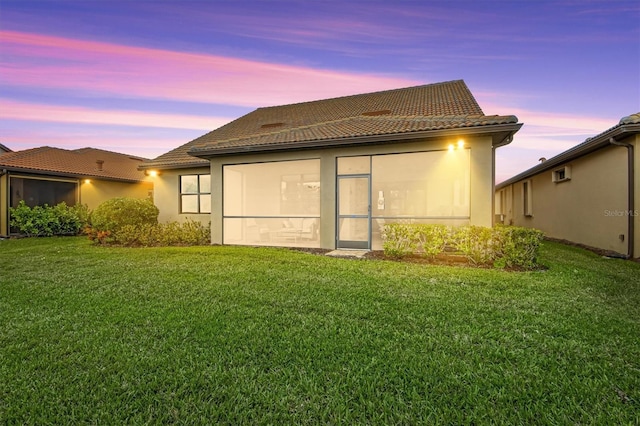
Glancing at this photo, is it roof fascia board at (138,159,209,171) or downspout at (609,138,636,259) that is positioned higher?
roof fascia board at (138,159,209,171)

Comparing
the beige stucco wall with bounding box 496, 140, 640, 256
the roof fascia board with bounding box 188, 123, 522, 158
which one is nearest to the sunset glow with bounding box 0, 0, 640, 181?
the beige stucco wall with bounding box 496, 140, 640, 256

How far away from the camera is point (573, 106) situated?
12172 mm

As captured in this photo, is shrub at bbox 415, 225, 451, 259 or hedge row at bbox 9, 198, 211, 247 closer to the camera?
shrub at bbox 415, 225, 451, 259

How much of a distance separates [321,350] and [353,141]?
618 cm

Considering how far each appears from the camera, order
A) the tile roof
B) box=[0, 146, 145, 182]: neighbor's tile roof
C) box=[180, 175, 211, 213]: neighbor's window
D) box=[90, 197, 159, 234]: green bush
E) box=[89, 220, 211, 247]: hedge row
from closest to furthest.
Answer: the tile roof < box=[89, 220, 211, 247]: hedge row < box=[90, 197, 159, 234]: green bush < box=[180, 175, 211, 213]: neighbor's window < box=[0, 146, 145, 182]: neighbor's tile roof

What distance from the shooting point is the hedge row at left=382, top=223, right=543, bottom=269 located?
244 inches

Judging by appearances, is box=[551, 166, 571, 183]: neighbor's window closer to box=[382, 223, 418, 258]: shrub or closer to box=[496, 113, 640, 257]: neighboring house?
box=[496, 113, 640, 257]: neighboring house

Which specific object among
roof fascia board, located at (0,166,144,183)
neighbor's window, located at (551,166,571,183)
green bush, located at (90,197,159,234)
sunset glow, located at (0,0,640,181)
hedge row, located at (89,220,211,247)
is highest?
sunset glow, located at (0,0,640,181)

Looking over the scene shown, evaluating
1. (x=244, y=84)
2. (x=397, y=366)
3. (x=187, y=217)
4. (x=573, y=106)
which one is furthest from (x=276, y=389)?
(x=573, y=106)

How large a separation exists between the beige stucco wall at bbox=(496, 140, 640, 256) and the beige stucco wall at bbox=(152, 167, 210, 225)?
13.2 meters

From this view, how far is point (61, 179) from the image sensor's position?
571 inches

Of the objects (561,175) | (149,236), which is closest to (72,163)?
(149,236)

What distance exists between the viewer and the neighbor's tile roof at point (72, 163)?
13.4 meters

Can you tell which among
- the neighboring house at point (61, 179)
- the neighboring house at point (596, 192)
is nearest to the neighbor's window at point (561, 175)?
the neighboring house at point (596, 192)
